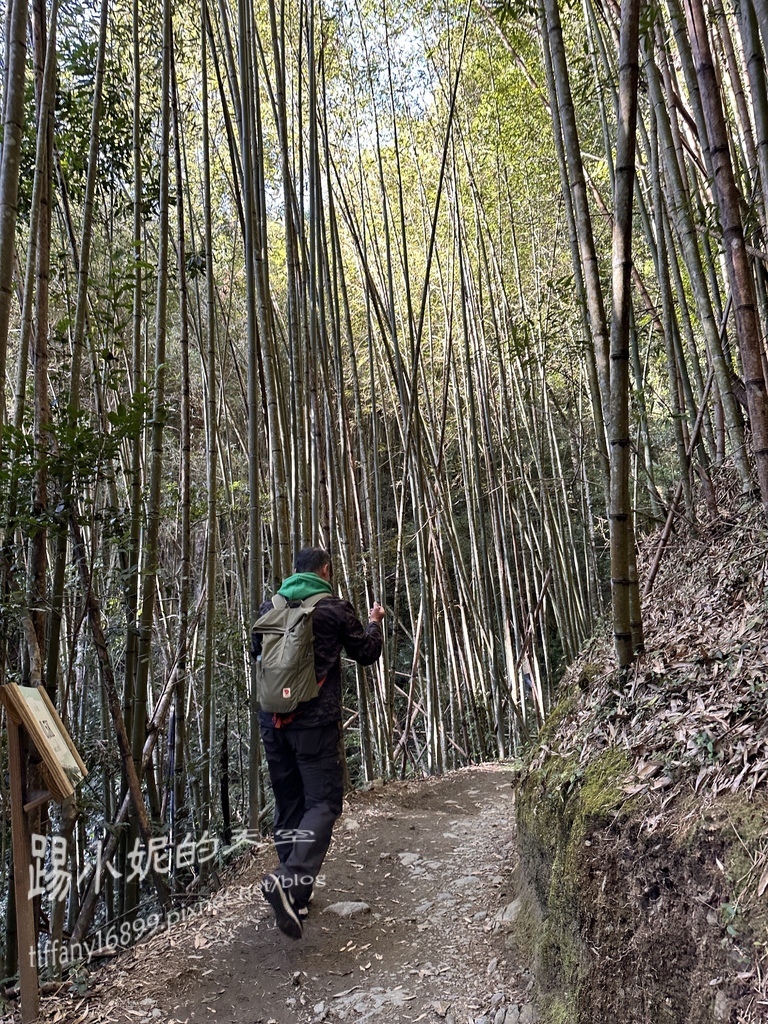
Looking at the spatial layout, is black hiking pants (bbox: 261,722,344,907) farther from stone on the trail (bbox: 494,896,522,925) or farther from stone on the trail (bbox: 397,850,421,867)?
stone on the trail (bbox: 397,850,421,867)

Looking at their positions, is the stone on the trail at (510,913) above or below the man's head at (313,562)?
below

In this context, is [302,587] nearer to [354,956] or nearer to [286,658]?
[286,658]

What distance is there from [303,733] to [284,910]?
50 centimetres

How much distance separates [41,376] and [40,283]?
0.93ft

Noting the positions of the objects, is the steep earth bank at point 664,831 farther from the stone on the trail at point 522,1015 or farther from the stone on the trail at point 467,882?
the stone on the trail at point 467,882

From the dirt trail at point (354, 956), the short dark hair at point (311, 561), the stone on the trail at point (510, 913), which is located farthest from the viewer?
the short dark hair at point (311, 561)

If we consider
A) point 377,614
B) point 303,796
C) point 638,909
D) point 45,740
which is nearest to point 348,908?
point 303,796

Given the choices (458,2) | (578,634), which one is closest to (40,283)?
(458,2)

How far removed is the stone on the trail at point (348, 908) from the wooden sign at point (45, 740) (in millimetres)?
1030

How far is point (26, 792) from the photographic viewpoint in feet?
5.76

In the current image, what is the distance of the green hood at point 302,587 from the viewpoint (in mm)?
2281

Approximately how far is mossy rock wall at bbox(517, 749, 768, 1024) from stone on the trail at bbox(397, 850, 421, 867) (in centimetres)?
107

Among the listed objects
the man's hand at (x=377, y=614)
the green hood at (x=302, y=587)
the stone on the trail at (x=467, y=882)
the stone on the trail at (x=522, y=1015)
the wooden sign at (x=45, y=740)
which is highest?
the green hood at (x=302, y=587)

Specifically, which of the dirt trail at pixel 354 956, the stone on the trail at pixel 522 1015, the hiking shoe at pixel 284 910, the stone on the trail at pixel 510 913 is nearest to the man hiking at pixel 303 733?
the hiking shoe at pixel 284 910
